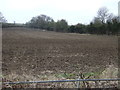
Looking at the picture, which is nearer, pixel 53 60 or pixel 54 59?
pixel 53 60

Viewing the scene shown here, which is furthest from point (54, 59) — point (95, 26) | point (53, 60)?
point (95, 26)

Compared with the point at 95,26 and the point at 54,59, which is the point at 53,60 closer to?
the point at 54,59

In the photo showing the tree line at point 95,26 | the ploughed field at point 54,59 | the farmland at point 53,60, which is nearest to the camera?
the farmland at point 53,60

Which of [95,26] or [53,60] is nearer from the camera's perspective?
[53,60]

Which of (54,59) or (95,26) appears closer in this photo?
(54,59)

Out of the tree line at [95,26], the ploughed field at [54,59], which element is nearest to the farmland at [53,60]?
the ploughed field at [54,59]

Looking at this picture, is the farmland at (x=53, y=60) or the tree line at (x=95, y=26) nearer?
the farmland at (x=53, y=60)

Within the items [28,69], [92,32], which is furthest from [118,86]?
[92,32]

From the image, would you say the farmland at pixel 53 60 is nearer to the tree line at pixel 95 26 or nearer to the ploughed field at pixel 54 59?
the ploughed field at pixel 54 59

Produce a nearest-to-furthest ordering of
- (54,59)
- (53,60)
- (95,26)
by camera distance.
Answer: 1. (53,60)
2. (54,59)
3. (95,26)

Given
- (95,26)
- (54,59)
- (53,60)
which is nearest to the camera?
(53,60)

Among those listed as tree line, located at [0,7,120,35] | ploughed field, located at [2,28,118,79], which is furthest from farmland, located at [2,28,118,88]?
tree line, located at [0,7,120,35]

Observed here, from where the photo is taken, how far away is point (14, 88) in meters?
3.59

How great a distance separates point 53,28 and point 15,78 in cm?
7192
